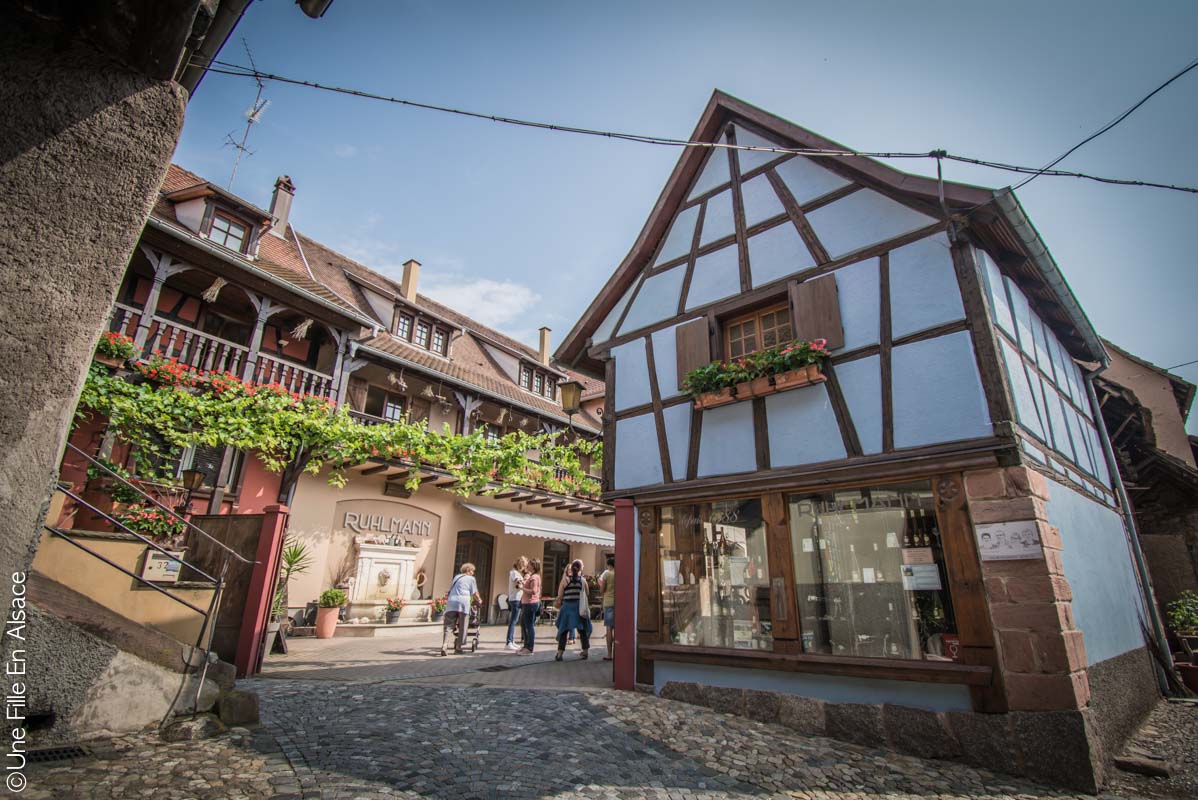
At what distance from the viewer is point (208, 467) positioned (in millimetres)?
11523

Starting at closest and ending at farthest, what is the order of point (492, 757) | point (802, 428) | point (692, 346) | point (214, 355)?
point (492, 757), point (802, 428), point (692, 346), point (214, 355)

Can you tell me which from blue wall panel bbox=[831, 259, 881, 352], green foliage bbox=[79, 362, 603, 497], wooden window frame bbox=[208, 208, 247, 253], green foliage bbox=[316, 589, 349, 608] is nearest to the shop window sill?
blue wall panel bbox=[831, 259, 881, 352]

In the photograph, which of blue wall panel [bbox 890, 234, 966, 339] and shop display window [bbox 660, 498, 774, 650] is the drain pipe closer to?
blue wall panel [bbox 890, 234, 966, 339]

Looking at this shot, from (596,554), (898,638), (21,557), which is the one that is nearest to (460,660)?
(898,638)

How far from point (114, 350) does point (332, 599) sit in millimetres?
5910

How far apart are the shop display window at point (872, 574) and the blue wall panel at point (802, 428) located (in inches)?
16.7

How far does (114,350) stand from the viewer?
998cm

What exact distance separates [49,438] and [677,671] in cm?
641

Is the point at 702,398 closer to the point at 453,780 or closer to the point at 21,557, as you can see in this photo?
the point at 453,780

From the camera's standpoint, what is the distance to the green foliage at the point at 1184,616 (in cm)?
914

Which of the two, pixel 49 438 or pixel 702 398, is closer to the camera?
pixel 49 438

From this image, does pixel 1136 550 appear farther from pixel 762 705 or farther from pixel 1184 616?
pixel 762 705

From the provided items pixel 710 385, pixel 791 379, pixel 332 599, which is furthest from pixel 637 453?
pixel 332 599

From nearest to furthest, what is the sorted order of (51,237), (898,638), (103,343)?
(51,237), (898,638), (103,343)
